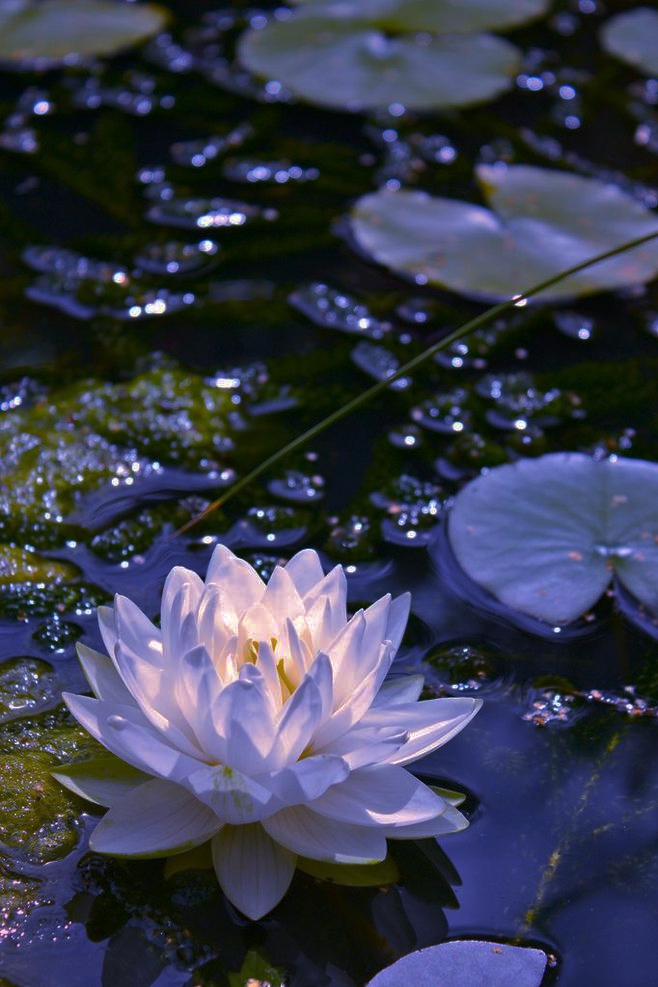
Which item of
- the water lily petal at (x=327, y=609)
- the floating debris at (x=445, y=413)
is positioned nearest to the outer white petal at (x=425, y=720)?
the water lily petal at (x=327, y=609)

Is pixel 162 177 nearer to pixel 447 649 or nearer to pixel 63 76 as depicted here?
pixel 63 76

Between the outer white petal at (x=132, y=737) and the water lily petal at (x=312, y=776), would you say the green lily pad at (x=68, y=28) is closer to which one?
the outer white petal at (x=132, y=737)

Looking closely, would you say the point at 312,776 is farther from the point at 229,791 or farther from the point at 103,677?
the point at 103,677

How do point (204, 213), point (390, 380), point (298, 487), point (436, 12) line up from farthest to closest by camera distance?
point (436, 12), point (204, 213), point (298, 487), point (390, 380)

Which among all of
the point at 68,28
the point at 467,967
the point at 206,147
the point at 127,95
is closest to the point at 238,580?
the point at 467,967

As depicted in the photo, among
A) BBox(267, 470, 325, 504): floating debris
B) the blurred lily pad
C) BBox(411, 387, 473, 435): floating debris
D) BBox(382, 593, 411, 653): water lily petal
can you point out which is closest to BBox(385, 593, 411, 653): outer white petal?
BBox(382, 593, 411, 653): water lily petal
